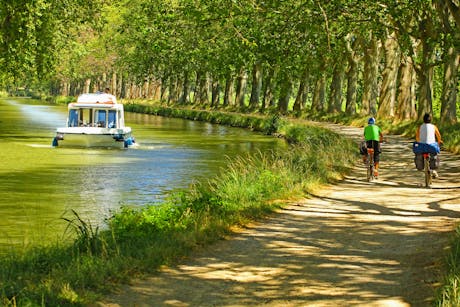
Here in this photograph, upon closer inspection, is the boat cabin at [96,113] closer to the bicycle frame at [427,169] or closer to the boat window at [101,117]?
the boat window at [101,117]

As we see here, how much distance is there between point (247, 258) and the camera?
1189 centimetres

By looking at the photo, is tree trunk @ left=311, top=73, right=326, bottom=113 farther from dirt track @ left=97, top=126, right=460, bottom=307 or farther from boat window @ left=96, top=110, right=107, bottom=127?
dirt track @ left=97, top=126, right=460, bottom=307

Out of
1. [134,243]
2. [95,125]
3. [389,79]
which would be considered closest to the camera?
[134,243]

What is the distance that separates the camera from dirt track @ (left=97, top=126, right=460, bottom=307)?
9.73 m

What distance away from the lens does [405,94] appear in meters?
48.3

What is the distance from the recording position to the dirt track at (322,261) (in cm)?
973

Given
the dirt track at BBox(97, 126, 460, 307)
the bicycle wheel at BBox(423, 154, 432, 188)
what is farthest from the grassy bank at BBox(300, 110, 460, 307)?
the bicycle wheel at BBox(423, 154, 432, 188)

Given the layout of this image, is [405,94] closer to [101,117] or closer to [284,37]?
[101,117]

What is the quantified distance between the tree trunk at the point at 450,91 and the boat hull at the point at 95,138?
15748 mm

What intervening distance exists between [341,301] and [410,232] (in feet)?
16.6

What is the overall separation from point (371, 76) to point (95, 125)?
2075 centimetres

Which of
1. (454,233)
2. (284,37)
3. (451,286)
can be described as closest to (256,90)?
(284,37)

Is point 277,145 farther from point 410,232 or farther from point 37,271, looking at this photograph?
point 37,271

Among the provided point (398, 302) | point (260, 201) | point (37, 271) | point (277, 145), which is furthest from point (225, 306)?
point (277, 145)
